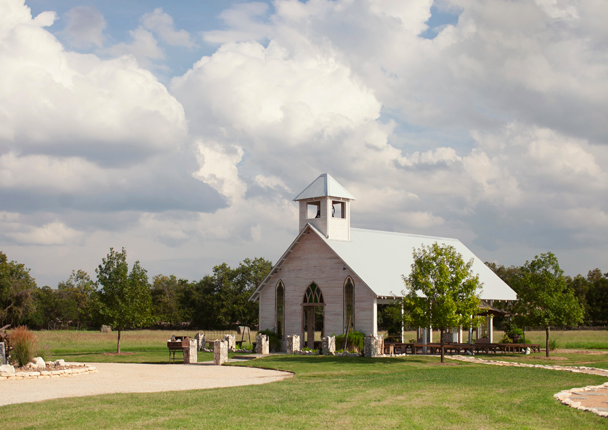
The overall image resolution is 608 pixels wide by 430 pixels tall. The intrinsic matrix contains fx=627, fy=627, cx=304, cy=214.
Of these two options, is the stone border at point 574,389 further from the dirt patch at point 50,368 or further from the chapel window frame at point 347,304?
the dirt patch at point 50,368

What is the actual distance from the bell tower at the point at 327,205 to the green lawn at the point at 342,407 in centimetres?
1697

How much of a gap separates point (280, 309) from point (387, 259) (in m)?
7.06

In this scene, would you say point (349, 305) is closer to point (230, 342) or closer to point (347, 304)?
point (347, 304)

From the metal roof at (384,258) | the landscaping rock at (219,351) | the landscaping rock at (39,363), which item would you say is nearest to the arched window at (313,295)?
the metal roof at (384,258)

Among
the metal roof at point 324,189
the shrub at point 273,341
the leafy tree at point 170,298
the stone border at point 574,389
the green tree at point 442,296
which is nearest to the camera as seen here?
the stone border at point 574,389

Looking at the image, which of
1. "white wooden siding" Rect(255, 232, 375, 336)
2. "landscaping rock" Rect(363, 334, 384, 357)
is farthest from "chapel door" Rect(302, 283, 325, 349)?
"landscaping rock" Rect(363, 334, 384, 357)

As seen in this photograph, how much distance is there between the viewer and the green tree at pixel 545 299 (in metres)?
32.6

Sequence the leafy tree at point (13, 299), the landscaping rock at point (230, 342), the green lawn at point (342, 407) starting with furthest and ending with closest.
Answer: the leafy tree at point (13, 299) → the landscaping rock at point (230, 342) → the green lawn at point (342, 407)

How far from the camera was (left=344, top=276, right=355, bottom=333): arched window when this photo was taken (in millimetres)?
33688

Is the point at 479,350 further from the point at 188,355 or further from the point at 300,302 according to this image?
the point at 188,355

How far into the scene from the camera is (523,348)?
3578cm

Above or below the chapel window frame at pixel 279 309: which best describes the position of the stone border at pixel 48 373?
below

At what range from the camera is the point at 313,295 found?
36.0 m

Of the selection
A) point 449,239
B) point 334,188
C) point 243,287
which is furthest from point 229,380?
point 243,287
